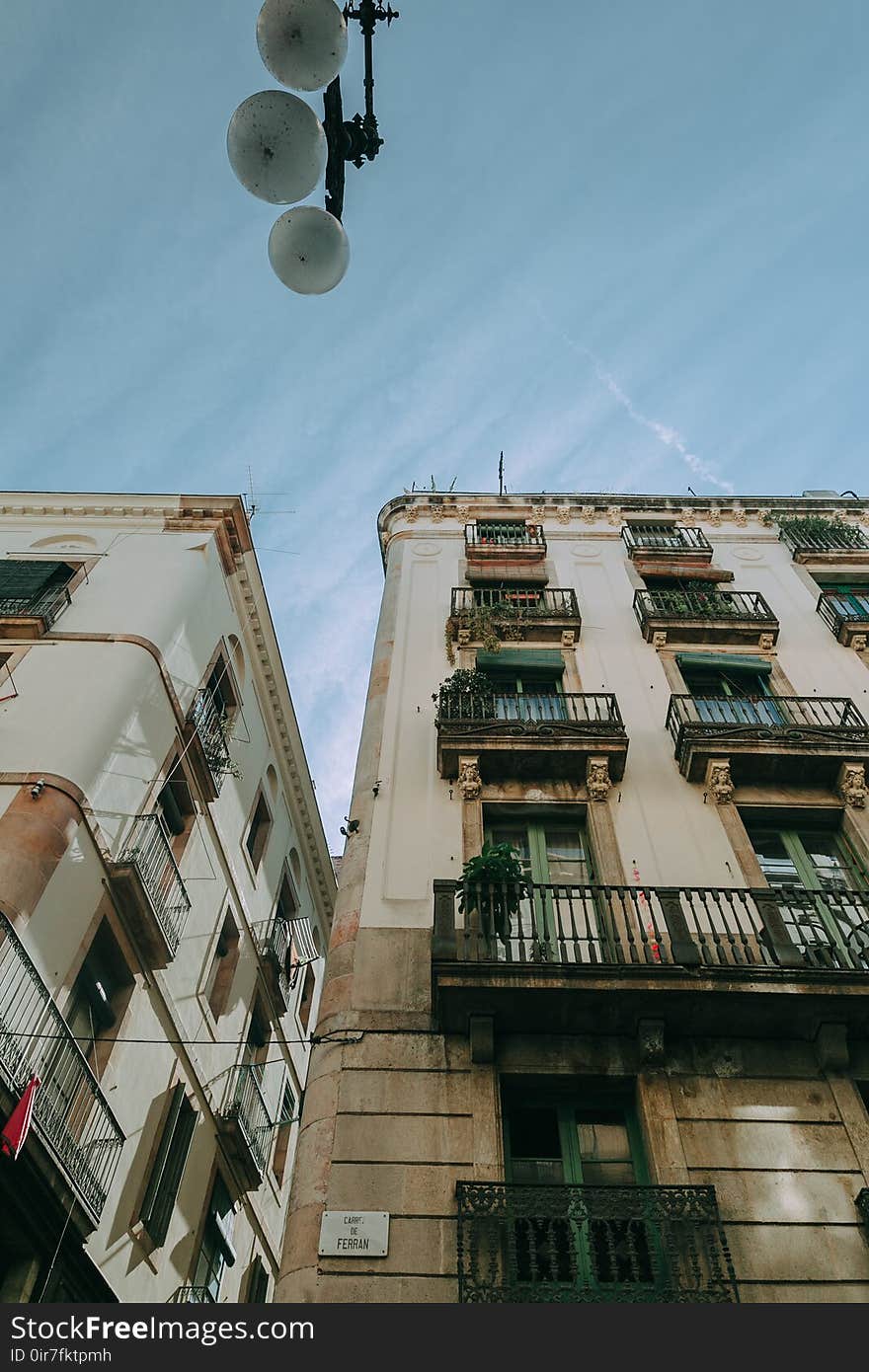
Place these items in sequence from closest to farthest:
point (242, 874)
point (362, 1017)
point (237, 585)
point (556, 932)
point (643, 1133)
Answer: point (643, 1133), point (362, 1017), point (556, 932), point (242, 874), point (237, 585)

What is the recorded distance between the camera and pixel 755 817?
1295 centimetres

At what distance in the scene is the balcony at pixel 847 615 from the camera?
55.1 feet

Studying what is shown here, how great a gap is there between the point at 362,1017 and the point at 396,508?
1519 cm

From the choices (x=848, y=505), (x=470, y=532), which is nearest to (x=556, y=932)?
(x=470, y=532)

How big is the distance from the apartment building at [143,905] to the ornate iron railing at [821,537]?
12.8 meters

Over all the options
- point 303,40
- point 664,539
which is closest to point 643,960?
point 303,40

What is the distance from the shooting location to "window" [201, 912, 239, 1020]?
17000 mm

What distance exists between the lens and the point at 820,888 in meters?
11.7

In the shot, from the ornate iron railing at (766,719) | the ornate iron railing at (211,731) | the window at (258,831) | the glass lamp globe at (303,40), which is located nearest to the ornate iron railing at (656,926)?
the ornate iron railing at (766,719)

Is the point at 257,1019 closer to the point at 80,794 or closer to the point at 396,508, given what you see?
the point at 80,794

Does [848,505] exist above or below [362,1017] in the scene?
above

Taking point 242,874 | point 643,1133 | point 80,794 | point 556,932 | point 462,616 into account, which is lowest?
point 643,1133

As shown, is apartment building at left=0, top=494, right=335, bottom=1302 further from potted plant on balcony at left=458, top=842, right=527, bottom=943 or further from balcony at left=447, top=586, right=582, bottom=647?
balcony at left=447, top=586, right=582, bottom=647

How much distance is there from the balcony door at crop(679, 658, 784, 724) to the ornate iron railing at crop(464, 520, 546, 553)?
215 inches
